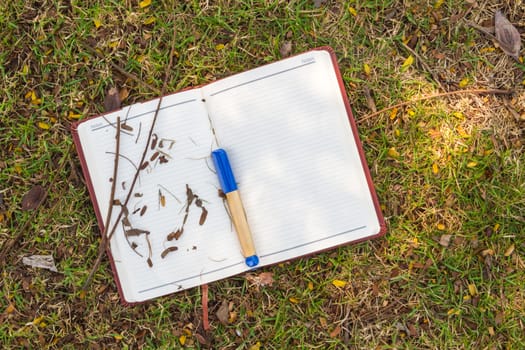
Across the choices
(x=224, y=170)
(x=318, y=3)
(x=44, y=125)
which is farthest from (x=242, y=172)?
(x=44, y=125)

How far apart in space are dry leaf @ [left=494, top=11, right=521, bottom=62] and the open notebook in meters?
0.70

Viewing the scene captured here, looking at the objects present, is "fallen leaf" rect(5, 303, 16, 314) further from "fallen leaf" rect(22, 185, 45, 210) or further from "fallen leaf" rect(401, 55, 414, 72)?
"fallen leaf" rect(401, 55, 414, 72)

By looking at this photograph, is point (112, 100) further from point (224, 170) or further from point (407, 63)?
point (407, 63)

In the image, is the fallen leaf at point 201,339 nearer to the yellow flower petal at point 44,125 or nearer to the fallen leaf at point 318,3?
the yellow flower petal at point 44,125

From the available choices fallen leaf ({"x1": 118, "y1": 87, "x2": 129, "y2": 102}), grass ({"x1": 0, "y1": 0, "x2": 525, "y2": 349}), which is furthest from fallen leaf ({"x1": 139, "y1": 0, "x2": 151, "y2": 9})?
fallen leaf ({"x1": 118, "y1": 87, "x2": 129, "y2": 102})

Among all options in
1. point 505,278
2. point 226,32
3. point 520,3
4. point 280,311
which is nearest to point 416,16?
point 520,3

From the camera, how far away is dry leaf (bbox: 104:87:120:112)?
1.94 m

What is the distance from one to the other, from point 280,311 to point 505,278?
0.91 meters

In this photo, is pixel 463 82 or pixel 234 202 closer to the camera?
pixel 234 202

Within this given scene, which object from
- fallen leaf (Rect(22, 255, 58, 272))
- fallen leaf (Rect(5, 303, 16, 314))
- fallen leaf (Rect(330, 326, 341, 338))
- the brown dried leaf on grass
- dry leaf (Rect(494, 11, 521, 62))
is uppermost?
dry leaf (Rect(494, 11, 521, 62))

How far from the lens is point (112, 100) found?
76.7 inches

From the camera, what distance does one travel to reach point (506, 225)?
1.93 m

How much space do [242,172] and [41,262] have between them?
36.4 inches

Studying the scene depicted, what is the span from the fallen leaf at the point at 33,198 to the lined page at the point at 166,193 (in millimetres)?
269
